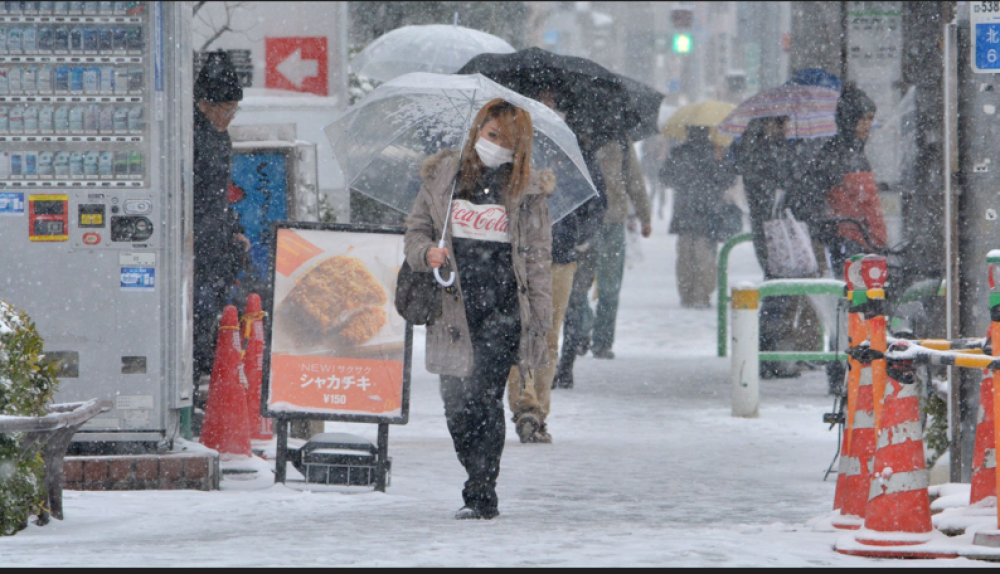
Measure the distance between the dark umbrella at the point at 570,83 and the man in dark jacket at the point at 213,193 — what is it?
7.37ft

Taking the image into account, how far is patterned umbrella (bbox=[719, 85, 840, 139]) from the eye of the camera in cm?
1277

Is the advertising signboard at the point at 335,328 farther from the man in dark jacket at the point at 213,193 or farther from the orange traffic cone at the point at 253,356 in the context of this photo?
the man in dark jacket at the point at 213,193

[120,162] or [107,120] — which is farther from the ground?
[107,120]

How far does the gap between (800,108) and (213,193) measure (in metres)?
6.40

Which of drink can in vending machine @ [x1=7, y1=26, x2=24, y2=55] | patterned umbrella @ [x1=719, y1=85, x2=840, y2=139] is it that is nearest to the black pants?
drink can in vending machine @ [x1=7, y1=26, x2=24, y2=55]

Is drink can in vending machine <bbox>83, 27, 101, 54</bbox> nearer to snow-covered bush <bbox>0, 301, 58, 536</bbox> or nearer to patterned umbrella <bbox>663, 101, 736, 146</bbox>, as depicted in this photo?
snow-covered bush <bbox>0, 301, 58, 536</bbox>

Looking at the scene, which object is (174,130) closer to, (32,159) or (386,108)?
(32,159)

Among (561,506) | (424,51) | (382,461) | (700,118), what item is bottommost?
(561,506)

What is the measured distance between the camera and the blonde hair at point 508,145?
643 centimetres

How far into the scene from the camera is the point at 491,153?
21.0 ft

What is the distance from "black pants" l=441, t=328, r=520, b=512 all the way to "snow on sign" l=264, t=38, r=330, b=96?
23.5 feet

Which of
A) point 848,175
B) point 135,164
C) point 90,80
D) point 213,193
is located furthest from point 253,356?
point 848,175

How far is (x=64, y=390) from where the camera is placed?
7.14 meters

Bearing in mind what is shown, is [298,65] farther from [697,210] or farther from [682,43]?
[682,43]
